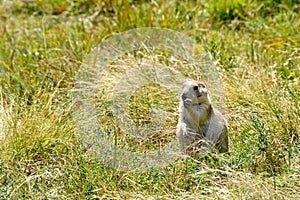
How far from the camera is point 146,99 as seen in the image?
5.68 meters

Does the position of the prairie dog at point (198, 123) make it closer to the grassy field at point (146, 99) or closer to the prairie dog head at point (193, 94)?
the prairie dog head at point (193, 94)

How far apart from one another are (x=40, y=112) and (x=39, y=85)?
3.24 feet

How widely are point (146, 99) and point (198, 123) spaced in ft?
4.55

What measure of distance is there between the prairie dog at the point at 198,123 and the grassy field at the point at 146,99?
0.11 meters

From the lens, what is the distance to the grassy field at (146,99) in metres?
4.27

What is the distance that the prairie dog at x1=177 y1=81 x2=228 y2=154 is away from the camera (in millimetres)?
4262

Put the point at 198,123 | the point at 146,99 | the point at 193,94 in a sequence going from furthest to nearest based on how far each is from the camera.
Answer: the point at 146,99, the point at 198,123, the point at 193,94

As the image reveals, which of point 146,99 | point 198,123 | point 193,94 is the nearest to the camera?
point 193,94

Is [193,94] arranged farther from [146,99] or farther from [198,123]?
[146,99]

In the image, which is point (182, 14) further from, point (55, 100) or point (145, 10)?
point (55, 100)

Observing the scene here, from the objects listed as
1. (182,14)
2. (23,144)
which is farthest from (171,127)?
→ (182,14)

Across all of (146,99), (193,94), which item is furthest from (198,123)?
(146,99)

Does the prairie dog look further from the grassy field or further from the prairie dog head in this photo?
the grassy field

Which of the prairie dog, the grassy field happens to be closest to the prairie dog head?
the prairie dog
